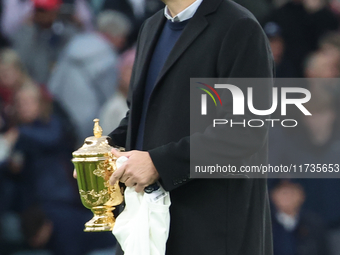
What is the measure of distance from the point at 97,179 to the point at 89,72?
101 inches

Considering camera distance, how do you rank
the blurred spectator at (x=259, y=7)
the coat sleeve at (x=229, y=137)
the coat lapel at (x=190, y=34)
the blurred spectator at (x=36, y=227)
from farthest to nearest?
the blurred spectator at (x=36, y=227) → the blurred spectator at (x=259, y=7) → the coat lapel at (x=190, y=34) → the coat sleeve at (x=229, y=137)

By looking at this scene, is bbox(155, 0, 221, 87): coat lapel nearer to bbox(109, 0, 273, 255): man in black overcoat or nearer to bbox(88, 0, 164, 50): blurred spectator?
bbox(109, 0, 273, 255): man in black overcoat

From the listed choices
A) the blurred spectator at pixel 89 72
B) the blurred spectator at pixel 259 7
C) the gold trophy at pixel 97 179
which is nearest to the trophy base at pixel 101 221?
the gold trophy at pixel 97 179

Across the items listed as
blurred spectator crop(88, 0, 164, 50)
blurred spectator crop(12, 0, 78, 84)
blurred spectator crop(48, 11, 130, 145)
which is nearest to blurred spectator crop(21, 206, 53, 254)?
blurred spectator crop(48, 11, 130, 145)

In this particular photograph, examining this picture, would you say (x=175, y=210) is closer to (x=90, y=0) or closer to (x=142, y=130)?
(x=142, y=130)

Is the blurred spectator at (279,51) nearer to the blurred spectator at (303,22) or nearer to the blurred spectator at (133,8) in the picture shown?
the blurred spectator at (303,22)

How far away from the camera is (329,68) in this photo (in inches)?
174

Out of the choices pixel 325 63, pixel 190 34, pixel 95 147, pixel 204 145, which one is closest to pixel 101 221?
pixel 95 147

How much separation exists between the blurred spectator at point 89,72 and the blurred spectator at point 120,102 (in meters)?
0.04

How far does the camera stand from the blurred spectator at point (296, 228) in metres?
4.34

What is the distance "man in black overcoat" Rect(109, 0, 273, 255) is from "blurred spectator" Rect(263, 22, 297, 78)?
96.8 inches

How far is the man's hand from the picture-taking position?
1.88 m

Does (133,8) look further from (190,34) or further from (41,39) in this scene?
(190,34)

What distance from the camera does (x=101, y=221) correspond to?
2.12 m
